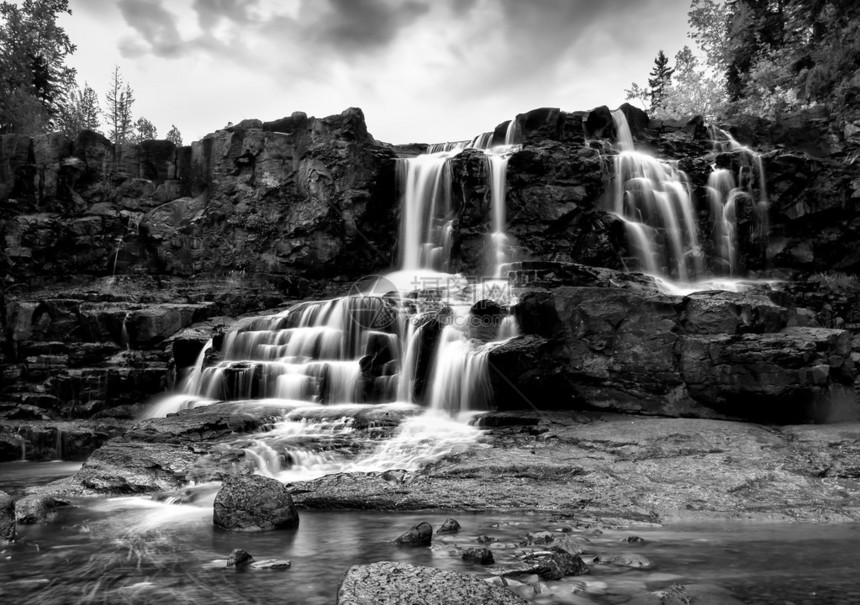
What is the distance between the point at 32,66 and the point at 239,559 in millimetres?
45467

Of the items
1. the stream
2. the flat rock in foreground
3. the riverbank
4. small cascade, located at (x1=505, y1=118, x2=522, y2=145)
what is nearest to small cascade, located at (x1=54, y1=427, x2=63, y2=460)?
the riverbank

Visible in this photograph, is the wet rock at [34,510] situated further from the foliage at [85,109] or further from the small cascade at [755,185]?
the foliage at [85,109]

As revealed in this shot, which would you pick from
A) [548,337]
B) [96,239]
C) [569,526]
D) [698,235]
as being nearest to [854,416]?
[548,337]

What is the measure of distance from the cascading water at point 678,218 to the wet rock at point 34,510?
59.8 ft

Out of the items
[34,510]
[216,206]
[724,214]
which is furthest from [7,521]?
[724,214]

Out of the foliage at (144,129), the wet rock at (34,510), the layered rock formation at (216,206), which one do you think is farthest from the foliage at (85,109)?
the wet rock at (34,510)

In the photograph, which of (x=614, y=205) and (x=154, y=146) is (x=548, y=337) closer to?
(x=614, y=205)

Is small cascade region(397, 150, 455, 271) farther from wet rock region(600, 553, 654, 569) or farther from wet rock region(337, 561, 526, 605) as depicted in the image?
wet rock region(337, 561, 526, 605)

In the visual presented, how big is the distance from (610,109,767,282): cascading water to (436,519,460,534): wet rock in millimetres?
16102

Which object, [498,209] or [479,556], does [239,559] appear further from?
[498,209]

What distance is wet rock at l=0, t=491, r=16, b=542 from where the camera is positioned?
21.0 ft

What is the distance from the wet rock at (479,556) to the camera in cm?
525

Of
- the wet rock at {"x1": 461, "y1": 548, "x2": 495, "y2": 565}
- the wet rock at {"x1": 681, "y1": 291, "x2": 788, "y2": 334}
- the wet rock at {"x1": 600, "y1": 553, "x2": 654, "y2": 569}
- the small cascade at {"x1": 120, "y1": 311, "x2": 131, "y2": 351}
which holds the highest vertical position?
the wet rock at {"x1": 681, "y1": 291, "x2": 788, "y2": 334}

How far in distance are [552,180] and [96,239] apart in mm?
19025
